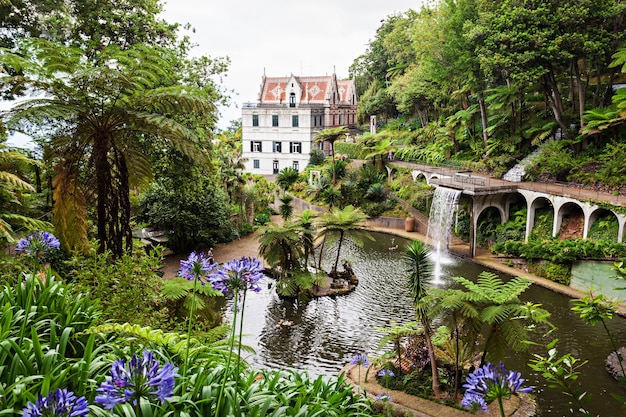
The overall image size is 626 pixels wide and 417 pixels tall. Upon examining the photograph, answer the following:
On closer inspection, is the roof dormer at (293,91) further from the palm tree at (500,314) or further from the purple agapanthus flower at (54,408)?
the purple agapanthus flower at (54,408)

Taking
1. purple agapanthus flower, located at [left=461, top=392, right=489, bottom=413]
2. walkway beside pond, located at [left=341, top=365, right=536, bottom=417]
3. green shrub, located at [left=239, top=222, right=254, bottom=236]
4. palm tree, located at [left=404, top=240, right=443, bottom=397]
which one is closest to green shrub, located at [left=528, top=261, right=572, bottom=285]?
walkway beside pond, located at [left=341, top=365, right=536, bottom=417]

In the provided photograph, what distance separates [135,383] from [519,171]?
21.0 meters

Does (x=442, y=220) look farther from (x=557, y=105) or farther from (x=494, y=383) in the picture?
(x=494, y=383)

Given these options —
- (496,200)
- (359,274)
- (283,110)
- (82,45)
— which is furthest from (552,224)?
(283,110)

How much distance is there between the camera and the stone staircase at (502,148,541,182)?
20500 millimetres

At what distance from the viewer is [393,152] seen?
91.1 ft

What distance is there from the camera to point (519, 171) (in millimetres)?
20750

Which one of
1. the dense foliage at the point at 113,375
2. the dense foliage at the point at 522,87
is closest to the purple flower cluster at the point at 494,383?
the dense foliage at the point at 113,375

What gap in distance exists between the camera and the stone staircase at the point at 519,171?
20.5 m

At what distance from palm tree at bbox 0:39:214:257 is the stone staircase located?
16.3 m

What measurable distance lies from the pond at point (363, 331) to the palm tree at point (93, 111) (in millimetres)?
4488

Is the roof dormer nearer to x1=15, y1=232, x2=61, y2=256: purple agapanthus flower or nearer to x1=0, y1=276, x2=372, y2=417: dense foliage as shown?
x1=15, y1=232, x2=61, y2=256: purple agapanthus flower

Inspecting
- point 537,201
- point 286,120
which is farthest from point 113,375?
point 286,120

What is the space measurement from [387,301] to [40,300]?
10083 mm
